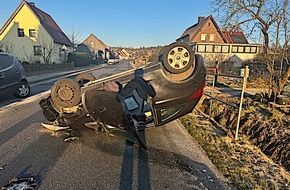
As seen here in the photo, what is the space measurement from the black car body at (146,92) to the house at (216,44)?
2131cm

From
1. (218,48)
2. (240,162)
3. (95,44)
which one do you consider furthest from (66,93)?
(95,44)

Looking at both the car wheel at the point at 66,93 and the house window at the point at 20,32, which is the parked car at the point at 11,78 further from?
the house window at the point at 20,32

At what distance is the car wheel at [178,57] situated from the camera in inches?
170

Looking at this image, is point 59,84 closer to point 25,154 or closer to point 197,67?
point 25,154

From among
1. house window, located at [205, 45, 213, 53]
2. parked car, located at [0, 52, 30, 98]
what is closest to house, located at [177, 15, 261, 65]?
house window, located at [205, 45, 213, 53]

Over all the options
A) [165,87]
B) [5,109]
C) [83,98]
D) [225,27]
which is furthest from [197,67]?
[225,27]

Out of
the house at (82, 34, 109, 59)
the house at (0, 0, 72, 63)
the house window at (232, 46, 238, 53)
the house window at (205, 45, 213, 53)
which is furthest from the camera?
the house at (82, 34, 109, 59)

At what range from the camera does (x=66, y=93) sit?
191 inches

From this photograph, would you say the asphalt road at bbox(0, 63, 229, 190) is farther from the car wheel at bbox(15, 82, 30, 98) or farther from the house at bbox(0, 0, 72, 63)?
the house at bbox(0, 0, 72, 63)

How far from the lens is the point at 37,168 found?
3.72 metres

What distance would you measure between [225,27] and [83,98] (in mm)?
10664

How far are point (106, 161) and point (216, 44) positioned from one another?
106 feet

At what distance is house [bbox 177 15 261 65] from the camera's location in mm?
28975

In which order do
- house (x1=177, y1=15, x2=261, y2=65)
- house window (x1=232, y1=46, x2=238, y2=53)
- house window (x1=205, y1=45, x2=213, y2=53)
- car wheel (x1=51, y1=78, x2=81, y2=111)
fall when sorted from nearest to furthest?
car wheel (x1=51, y1=78, x2=81, y2=111) → house (x1=177, y1=15, x2=261, y2=65) → house window (x1=205, y1=45, x2=213, y2=53) → house window (x1=232, y1=46, x2=238, y2=53)
